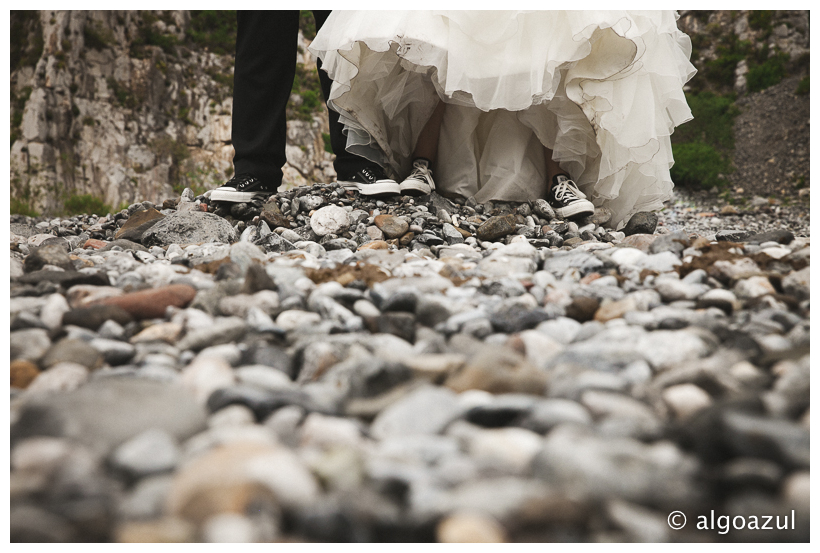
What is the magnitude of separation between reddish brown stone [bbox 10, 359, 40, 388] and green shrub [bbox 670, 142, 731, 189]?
8.30 meters

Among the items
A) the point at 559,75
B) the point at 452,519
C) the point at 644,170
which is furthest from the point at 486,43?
the point at 452,519

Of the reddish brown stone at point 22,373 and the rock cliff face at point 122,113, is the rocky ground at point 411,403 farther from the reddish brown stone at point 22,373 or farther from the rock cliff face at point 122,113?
the rock cliff face at point 122,113

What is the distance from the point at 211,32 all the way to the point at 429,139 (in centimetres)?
692

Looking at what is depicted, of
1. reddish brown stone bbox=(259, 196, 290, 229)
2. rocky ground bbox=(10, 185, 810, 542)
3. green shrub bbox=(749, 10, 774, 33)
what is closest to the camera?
rocky ground bbox=(10, 185, 810, 542)

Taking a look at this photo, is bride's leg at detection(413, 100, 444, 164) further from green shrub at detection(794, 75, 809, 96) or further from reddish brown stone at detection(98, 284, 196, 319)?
green shrub at detection(794, 75, 809, 96)

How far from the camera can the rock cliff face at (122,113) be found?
20.8 ft

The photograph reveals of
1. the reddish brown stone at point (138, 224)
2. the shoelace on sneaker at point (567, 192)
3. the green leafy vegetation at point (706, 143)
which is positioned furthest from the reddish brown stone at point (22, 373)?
the green leafy vegetation at point (706, 143)

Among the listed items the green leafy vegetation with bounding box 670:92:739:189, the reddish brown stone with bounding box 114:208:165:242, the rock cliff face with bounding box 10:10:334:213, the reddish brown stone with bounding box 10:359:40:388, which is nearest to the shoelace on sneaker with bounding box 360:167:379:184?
the reddish brown stone with bounding box 114:208:165:242

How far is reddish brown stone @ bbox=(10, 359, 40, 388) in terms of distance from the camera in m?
0.72

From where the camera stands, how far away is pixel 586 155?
7.68 feet

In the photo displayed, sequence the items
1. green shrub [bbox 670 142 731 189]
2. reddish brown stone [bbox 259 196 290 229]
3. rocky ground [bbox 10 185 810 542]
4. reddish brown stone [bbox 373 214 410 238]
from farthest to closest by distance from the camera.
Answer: green shrub [bbox 670 142 731 189], reddish brown stone [bbox 259 196 290 229], reddish brown stone [bbox 373 214 410 238], rocky ground [bbox 10 185 810 542]

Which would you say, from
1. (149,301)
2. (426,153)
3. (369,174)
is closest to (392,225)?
(369,174)

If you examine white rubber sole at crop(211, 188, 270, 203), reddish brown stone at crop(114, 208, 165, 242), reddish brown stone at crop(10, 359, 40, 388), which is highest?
white rubber sole at crop(211, 188, 270, 203)

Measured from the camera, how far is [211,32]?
301 inches
